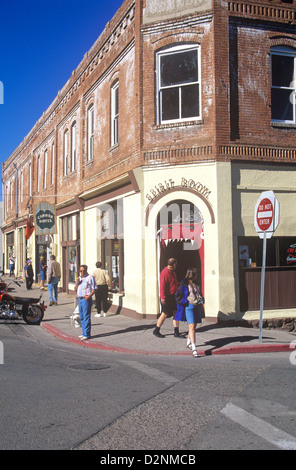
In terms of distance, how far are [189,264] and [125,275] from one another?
6.80 feet

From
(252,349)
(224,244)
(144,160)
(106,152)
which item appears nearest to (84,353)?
(252,349)

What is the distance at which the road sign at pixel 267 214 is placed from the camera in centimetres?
1014

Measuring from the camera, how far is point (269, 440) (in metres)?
4.62

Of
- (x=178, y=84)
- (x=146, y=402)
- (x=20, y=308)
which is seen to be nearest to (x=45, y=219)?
(x=20, y=308)

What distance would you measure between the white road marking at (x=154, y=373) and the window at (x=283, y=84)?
8.69m

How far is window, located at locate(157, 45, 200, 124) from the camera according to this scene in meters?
13.3

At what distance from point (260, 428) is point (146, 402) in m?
1.61

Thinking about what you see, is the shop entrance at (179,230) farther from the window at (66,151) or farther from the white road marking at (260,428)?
the window at (66,151)

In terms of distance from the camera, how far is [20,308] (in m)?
13.5

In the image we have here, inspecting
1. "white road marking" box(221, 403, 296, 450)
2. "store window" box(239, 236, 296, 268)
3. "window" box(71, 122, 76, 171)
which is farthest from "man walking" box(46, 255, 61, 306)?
"white road marking" box(221, 403, 296, 450)

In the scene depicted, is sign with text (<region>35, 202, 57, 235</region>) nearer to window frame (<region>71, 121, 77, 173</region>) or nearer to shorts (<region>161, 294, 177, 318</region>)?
window frame (<region>71, 121, 77, 173</region>)

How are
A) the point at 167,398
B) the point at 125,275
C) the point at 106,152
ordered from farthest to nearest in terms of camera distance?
the point at 106,152 → the point at 125,275 → the point at 167,398
